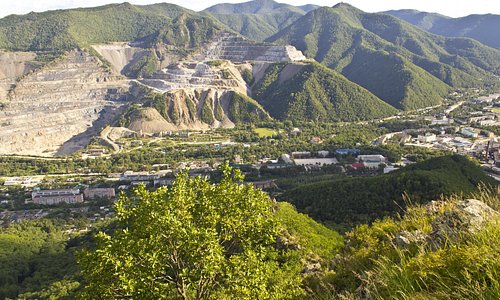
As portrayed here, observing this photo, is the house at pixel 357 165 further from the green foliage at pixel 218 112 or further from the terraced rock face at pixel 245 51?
the terraced rock face at pixel 245 51

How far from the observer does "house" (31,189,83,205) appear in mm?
54719

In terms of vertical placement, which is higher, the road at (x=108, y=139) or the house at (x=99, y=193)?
the road at (x=108, y=139)

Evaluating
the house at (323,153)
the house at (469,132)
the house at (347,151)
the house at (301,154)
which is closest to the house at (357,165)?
the house at (347,151)

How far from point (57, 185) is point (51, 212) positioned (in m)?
9.43

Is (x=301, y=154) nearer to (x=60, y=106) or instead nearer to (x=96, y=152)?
Result: (x=96, y=152)

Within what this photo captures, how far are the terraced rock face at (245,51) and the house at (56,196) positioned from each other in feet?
287

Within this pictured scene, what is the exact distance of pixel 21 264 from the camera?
34281 millimetres

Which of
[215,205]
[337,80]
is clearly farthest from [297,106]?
[215,205]

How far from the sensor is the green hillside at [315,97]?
337 ft

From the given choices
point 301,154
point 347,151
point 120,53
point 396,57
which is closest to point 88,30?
point 120,53

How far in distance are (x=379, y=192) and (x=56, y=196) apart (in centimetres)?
4548

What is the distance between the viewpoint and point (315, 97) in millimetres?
106688

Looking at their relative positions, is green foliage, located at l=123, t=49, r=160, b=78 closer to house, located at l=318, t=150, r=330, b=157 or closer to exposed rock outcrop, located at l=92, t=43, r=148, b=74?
exposed rock outcrop, located at l=92, t=43, r=148, b=74

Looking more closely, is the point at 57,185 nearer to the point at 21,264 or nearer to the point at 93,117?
the point at 21,264
